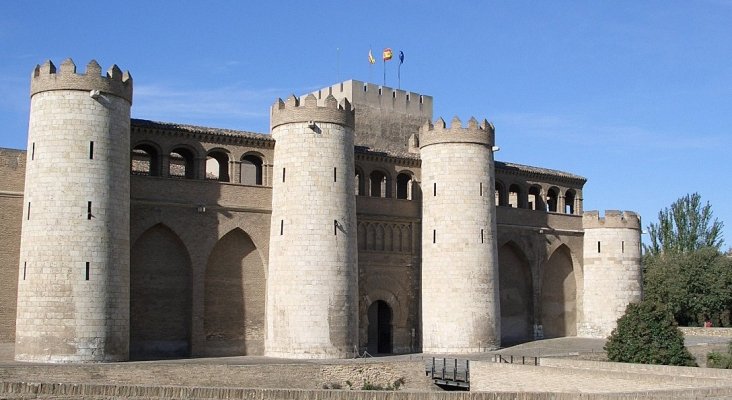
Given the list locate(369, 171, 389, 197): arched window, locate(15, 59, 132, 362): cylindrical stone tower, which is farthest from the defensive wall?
locate(15, 59, 132, 362): cylindrical stone tower

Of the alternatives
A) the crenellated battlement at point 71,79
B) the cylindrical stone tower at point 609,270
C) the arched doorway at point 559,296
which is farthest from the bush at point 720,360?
the crenellated battlement at point 71,79

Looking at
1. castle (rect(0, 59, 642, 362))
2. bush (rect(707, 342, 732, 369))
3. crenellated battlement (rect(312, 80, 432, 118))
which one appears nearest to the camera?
castle (rect(0, 59, 642, 362))

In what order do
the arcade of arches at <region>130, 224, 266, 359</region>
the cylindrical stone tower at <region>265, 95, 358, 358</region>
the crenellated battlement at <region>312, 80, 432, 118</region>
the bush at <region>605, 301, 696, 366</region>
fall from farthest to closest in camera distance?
the crenellated battlement at <region>312, 80, 432, 118</region>
the cylindrical stone tower at <region>265, 95, 358, 358</region>
the arcade of arches at <region>130, 224, 266, 359</region>
the bush at <region>605, 301, 696, 366</region>

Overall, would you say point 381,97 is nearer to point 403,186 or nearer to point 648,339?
point 403,186

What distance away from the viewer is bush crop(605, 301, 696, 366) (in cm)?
2762

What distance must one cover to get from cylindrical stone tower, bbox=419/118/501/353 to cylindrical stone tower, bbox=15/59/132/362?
1101 cm

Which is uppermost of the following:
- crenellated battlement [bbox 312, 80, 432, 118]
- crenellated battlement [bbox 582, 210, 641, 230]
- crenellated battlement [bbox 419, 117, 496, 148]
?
Result: crenellated battlement [bbox 312, 80, 432, 118]

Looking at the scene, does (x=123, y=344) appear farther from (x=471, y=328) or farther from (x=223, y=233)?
(x=471, y=328)

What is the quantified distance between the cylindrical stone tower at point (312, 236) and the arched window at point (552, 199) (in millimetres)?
12307

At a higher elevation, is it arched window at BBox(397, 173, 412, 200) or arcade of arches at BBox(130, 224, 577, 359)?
arched window at BBox(397, 173, 412, 200)

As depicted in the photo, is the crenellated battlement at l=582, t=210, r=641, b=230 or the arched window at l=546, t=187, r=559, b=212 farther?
the arched window at l=546, t=187, r=559, b=212

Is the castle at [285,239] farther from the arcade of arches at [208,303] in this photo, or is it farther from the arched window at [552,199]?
the arched window at [552,199]

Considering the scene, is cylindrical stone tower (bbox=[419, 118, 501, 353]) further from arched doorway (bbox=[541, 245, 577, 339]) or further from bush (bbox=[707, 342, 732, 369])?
bush (bbox=[707, 342, 732, 369])

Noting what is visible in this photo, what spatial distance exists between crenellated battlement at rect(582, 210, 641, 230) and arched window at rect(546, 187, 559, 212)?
1428mm
